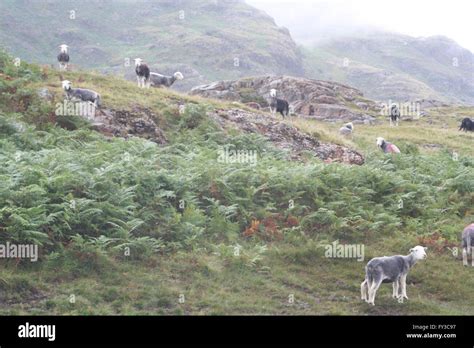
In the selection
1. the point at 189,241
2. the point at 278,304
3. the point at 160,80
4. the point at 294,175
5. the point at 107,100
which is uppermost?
the point at 160,80

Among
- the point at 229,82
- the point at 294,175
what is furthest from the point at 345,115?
the point at 294,175

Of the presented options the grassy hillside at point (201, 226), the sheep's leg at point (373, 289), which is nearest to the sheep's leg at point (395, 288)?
the grassy hillside at point (201, 226)

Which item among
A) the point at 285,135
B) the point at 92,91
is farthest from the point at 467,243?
the point at 92,91

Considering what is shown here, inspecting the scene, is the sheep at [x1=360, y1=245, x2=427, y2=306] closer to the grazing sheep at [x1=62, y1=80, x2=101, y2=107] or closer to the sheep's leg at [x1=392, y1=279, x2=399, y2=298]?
the sheep's leg at [x1=392, y1=279, x2=399, y2=298]

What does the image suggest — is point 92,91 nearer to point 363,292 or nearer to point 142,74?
point 142,74

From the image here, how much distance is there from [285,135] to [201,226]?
12756mm

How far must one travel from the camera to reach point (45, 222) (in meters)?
12.8

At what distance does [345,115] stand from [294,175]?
38.5 meters

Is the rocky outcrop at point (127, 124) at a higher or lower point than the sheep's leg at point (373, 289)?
higher

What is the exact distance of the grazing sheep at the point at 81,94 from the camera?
24.3 m

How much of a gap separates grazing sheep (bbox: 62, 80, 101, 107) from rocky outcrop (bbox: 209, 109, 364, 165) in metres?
5.42

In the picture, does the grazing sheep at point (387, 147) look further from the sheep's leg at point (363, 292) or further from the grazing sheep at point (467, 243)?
the sheep's leg at point (363, 292)

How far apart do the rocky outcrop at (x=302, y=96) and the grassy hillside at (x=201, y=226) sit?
32306mm
